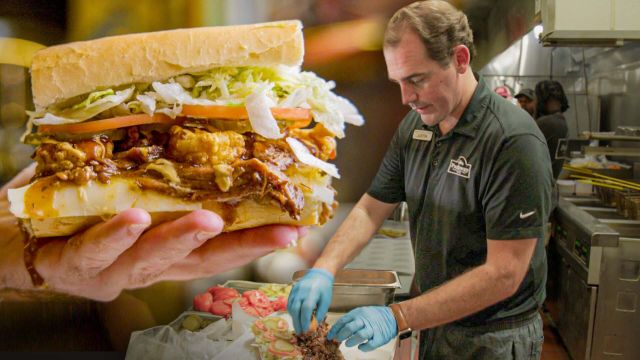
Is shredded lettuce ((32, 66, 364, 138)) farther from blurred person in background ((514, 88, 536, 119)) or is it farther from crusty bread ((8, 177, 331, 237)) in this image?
blurred person in background ((514, 88, 536, 119))

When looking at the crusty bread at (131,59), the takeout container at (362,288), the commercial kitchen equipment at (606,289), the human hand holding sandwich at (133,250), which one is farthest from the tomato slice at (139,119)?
the commercial kitchen equipment at (606,289)

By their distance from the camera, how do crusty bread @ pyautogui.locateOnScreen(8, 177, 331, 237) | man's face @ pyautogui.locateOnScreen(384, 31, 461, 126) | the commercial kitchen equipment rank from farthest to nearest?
the commercial kitchen equipment, man's face @ pyautogui.locateOnScreen(384, 31, 461, 126), crusty bread @ pyautogui.locateOnScreen(8, 177, 331, 237)

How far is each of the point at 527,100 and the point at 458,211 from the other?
93.0 inches

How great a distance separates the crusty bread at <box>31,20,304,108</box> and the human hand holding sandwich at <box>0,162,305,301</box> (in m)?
0.41

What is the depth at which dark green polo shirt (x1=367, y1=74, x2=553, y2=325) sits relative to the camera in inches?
72.0

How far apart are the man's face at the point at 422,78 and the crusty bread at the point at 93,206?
732 millimetres

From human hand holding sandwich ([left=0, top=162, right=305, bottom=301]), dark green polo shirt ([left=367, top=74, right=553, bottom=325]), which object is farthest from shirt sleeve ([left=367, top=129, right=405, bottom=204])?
human hand holding sandwich ([left=0, top=162, right=305, bottom=301])

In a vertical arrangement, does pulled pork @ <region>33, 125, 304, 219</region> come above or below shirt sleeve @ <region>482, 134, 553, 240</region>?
above

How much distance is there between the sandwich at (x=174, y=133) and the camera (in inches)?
58.1

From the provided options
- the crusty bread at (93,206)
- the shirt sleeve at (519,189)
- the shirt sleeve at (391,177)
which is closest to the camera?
the crusty bread at (93,206)

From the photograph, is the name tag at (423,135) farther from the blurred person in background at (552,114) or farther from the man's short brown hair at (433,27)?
the blurred person in background at (552,114)

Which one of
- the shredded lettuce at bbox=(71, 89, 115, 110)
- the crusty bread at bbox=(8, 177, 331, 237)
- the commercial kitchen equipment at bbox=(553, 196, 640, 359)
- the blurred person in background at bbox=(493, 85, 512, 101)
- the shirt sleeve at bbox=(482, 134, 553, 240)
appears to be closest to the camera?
the crusty bread at bbox=(8, 177, 331, 237)

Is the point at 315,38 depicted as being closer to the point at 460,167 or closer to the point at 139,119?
the point at 460,167

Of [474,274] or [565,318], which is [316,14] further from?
[565,318]
